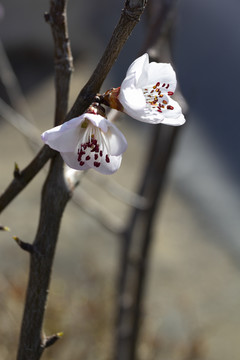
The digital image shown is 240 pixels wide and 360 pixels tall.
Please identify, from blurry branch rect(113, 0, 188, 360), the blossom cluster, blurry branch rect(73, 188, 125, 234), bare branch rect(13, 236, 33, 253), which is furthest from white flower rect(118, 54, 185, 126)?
blurry branch rect(73, 188, 125, 234)

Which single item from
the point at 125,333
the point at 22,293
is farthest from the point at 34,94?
the point at 125,333

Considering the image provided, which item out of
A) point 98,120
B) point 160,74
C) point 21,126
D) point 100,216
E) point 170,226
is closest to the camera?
point 98,120

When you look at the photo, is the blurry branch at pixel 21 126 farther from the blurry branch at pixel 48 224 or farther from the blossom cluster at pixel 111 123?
the blossom cluster at pixel 111 123

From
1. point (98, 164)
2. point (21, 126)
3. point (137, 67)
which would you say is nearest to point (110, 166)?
point (98, 164)

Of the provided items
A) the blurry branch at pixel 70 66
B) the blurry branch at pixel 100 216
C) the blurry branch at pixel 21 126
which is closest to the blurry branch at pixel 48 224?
the blurry branch at pixel 70 66

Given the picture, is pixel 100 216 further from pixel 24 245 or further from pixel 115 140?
pixel 115 140
